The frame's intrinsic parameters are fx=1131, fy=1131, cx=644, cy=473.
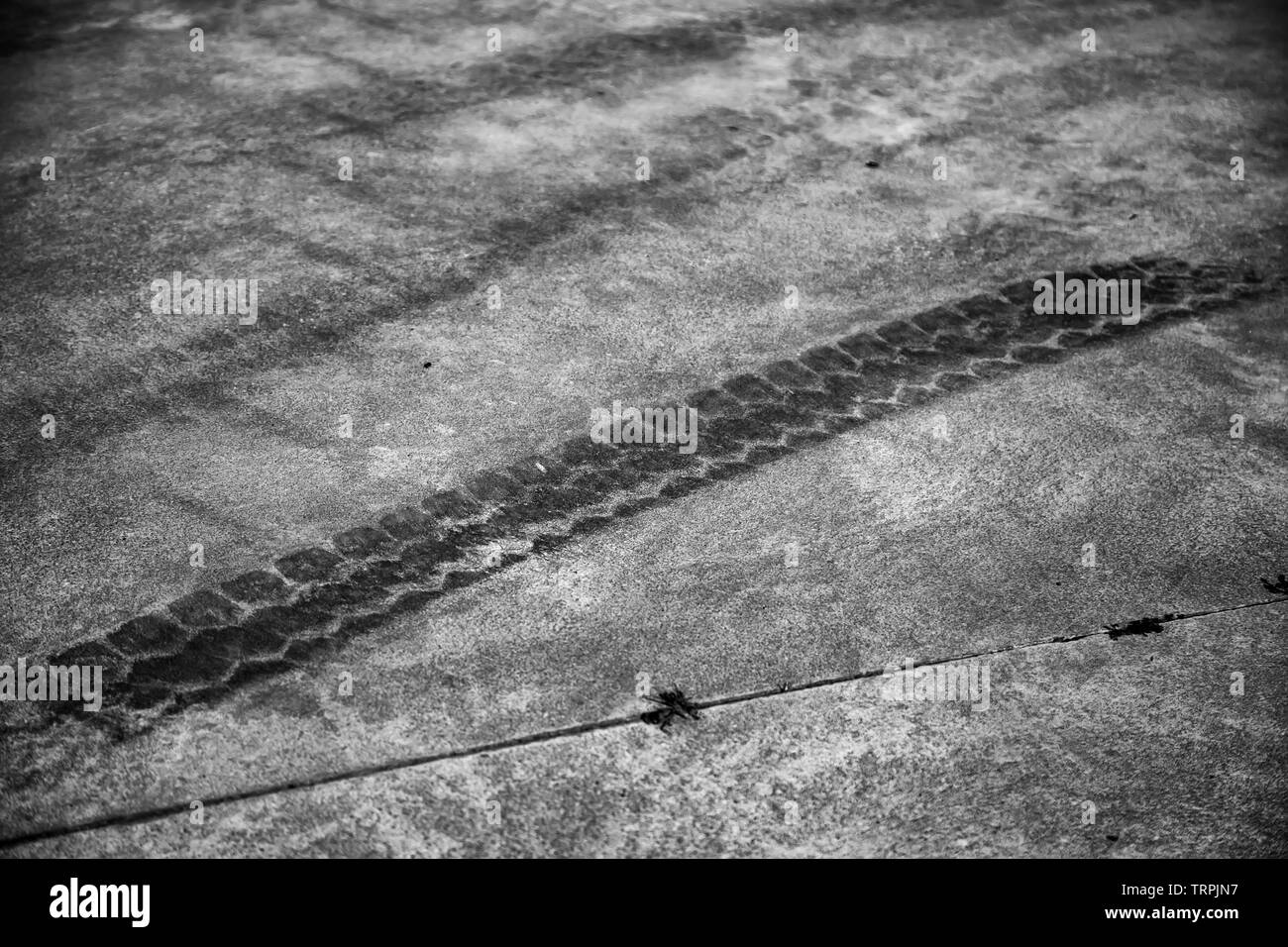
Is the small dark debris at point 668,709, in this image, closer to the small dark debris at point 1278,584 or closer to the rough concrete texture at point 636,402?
the rough concrete texture at point 636,402

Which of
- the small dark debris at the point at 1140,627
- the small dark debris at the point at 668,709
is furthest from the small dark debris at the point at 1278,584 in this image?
the small dark debris at the point at 668,709

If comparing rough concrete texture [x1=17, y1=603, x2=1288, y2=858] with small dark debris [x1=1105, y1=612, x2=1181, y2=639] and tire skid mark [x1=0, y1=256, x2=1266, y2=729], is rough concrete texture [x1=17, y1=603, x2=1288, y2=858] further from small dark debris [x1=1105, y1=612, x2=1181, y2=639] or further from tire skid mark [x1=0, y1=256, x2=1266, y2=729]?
tire skid mark [x1=0, y1=256, x2=1266, y2=729]

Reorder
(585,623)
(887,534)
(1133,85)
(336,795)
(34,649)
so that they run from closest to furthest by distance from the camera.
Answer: (336,795)
(34,649)
(585,623)
(887,534)
(1133,85)

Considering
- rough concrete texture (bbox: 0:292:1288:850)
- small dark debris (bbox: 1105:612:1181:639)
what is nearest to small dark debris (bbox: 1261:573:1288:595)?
rough concrete texture (bbox: 0:292:1288:850)

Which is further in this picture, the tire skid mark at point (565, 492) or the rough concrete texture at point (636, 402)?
the tire skid mark at point (565, 492)

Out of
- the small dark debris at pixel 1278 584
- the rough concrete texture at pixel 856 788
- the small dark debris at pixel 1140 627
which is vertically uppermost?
the small dark debris at pixel 1278 584

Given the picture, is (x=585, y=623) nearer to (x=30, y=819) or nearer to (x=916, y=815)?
(x=916, y=815)

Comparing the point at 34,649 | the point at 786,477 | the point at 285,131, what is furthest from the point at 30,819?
the point at 285,131
